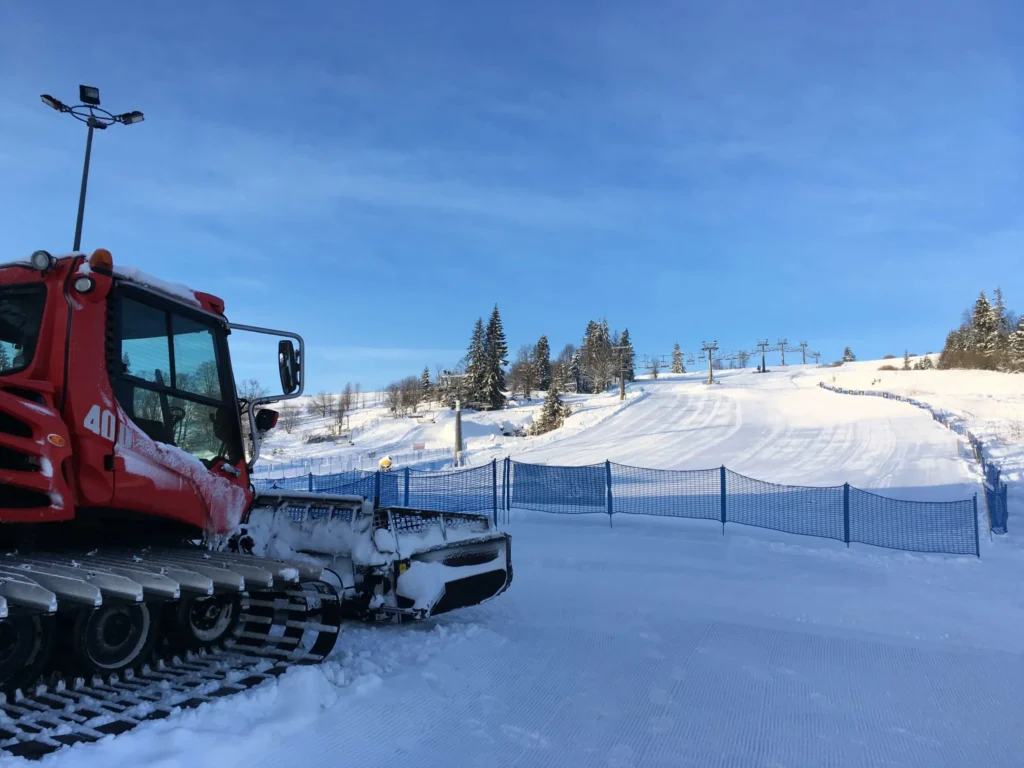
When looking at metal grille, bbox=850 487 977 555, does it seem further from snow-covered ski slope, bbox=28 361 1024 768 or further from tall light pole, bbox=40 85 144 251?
tall light pole, bbox=40 85 144 251

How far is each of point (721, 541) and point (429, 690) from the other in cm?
862

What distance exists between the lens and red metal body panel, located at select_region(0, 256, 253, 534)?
3.78 metres

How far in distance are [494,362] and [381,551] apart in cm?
6702

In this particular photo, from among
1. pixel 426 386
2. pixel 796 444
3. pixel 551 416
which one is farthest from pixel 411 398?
pixel 796 444

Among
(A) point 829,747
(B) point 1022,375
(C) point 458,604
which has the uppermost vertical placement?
(B) point 1022,375

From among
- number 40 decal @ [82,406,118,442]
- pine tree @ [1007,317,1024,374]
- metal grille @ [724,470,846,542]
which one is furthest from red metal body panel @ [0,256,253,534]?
pine tree @ [1007,317,1024,374]

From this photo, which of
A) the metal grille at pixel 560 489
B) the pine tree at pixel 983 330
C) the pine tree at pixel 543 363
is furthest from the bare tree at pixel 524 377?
the metal grille at pixel 560 489

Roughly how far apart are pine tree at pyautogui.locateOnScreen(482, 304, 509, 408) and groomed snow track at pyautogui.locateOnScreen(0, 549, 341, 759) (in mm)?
65970

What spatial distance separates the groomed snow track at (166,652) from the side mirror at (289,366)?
1.45 meters

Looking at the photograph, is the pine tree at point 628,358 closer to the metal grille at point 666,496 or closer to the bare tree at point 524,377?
the bare tree at point 524,377

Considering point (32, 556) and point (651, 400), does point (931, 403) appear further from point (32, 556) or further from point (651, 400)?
point (32, 556)

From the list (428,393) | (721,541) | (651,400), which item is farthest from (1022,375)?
(428,393)

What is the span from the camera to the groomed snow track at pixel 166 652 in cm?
334

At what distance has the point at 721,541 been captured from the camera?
12094 mm
